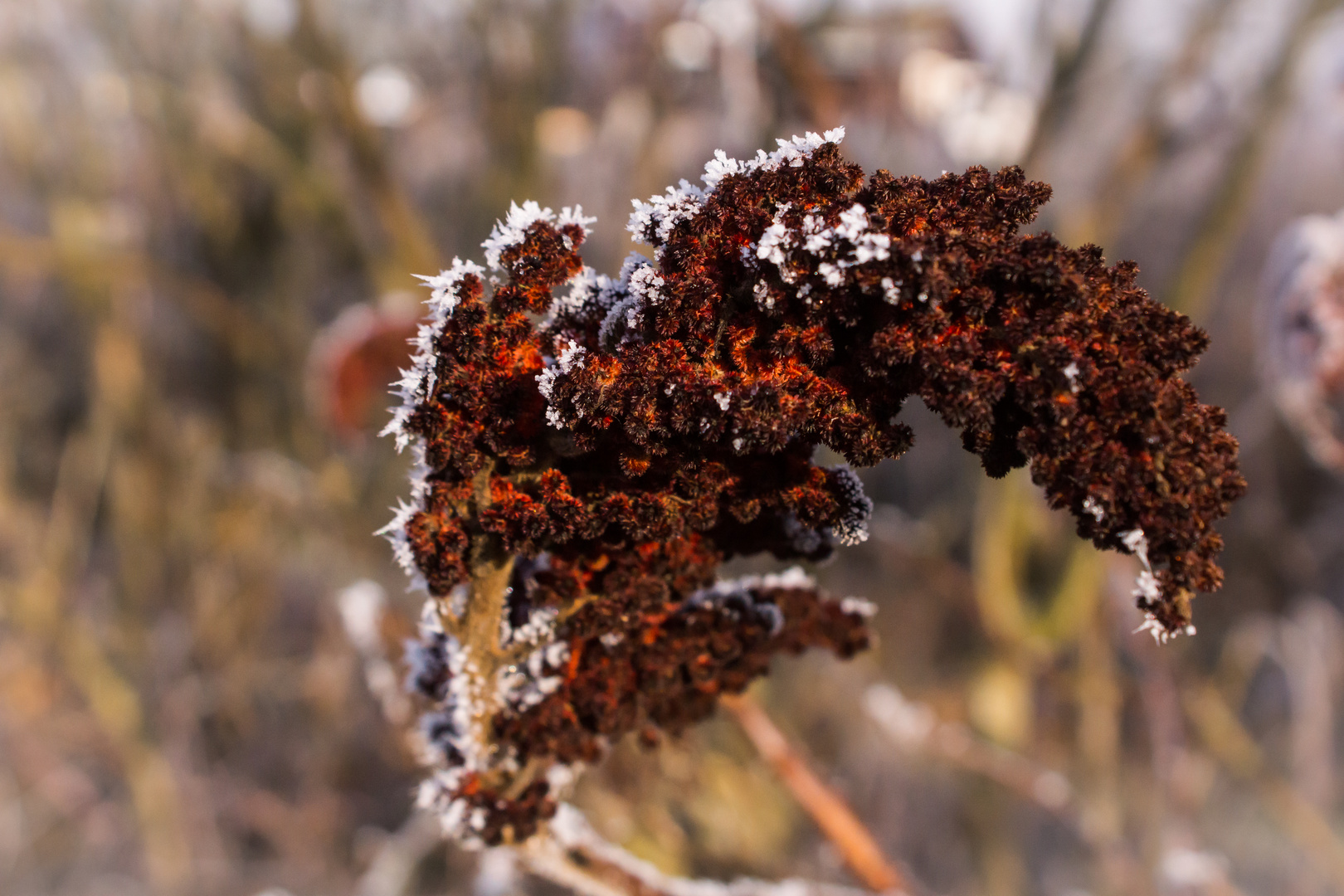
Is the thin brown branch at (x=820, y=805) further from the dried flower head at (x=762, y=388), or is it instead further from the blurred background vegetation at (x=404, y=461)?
the dried flower head at (x=762, y=388)

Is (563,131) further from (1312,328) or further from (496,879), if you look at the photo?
(496,879)

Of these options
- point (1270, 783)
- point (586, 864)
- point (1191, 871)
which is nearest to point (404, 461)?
point (586, 864)

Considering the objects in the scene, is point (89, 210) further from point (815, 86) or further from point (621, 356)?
point (621, 356)

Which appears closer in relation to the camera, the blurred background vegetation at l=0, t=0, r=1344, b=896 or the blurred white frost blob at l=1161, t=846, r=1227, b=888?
the blurred white frost blob at l=1161, t=846, r=1227, b=888

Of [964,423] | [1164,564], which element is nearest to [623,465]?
[964,423]

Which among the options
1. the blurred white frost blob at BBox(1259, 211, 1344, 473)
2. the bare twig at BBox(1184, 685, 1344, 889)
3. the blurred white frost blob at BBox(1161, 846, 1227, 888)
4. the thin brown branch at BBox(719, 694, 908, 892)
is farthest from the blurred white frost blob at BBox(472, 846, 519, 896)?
→ the bare twig at BBox(1184, 685, 1344, 889)

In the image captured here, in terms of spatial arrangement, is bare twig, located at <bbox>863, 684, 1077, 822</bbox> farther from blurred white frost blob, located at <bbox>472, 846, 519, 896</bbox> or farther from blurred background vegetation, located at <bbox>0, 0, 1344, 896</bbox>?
blurred white frost blob, located at <bbox>472, 846, 519, 896</bbox>
